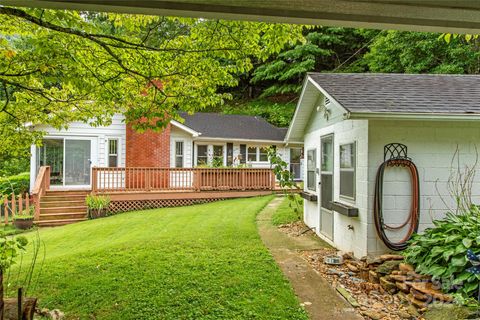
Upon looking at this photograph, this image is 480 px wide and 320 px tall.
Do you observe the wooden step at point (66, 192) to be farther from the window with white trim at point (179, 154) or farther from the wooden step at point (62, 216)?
the window with white trim at point (179, 154)

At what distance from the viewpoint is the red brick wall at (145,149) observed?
47.3 ft

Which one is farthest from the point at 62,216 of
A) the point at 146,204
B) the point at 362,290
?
the point at 362,290

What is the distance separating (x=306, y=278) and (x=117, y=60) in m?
4.36

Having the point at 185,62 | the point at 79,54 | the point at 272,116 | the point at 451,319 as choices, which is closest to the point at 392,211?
the point at 451,319

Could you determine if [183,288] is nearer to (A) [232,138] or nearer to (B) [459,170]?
(B) [459,170]

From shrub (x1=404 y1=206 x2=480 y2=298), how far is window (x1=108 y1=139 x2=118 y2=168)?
12902 mm

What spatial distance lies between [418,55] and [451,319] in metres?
18.2

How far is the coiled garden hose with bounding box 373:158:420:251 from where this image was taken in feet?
17.1

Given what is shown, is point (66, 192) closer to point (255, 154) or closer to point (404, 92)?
point (255, 154)

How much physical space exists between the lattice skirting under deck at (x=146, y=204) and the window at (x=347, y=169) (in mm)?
8203

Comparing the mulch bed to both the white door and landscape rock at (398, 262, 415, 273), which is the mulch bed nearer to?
landscape rock at (398, 262, 415, 273)

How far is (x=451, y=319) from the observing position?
10.8 feet

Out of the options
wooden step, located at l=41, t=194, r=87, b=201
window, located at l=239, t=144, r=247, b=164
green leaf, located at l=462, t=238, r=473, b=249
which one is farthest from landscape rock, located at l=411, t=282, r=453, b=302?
window, located at l=239, t=144, r=247, b=164

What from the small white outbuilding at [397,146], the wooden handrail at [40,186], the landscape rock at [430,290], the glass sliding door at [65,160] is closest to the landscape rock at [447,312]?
the landscape rock at [430,290]
